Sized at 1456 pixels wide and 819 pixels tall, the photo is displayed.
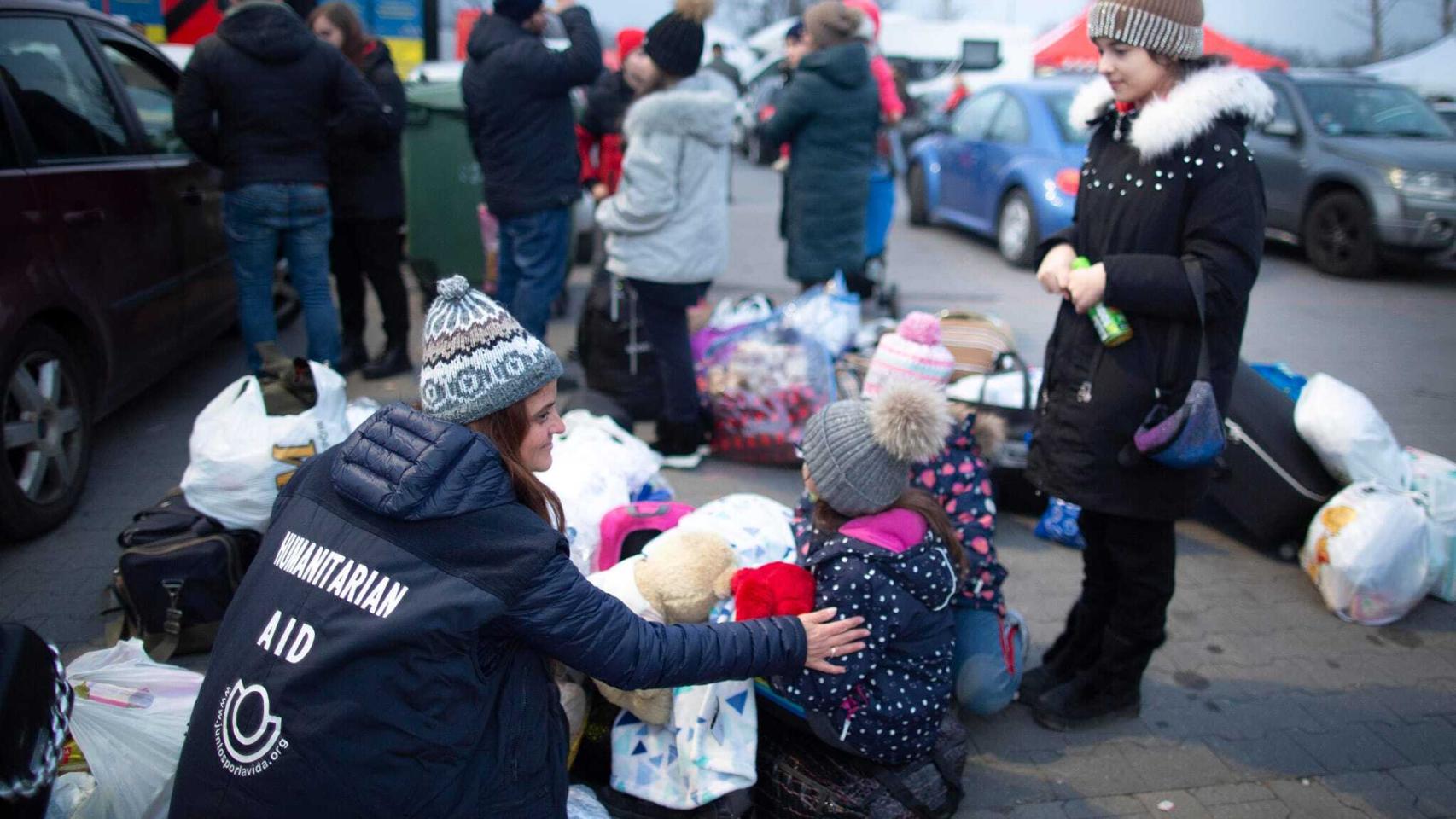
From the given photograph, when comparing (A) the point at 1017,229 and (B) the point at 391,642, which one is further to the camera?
(A) the point at 1017,229

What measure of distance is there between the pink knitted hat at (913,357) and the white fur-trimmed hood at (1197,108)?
4.37ft

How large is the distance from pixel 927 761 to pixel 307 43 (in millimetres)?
4018

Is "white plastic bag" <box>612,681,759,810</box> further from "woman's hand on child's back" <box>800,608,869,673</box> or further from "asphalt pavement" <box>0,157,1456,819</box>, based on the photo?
"asphalt pavement" <box>0,157,1456,819</box>

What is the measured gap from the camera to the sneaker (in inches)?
120

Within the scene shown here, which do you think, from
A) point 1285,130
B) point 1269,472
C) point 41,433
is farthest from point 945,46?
point 41,433

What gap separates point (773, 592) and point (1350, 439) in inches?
102

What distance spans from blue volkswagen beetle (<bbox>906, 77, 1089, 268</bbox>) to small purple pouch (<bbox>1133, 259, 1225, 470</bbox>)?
5611 mm

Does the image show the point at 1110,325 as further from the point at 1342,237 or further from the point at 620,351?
the point at 1342,237

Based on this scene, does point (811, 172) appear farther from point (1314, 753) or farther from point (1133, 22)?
point (1314, 753)

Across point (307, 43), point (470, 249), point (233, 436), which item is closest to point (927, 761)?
point (233, 436)

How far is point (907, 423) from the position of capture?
2395 mm

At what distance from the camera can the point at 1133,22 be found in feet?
8.44

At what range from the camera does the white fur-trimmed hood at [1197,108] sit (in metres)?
2.51

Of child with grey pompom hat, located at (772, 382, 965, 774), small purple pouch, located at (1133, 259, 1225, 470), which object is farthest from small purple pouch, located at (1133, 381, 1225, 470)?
child with grey pompom hat, located at (772, 382, 965, 774)
